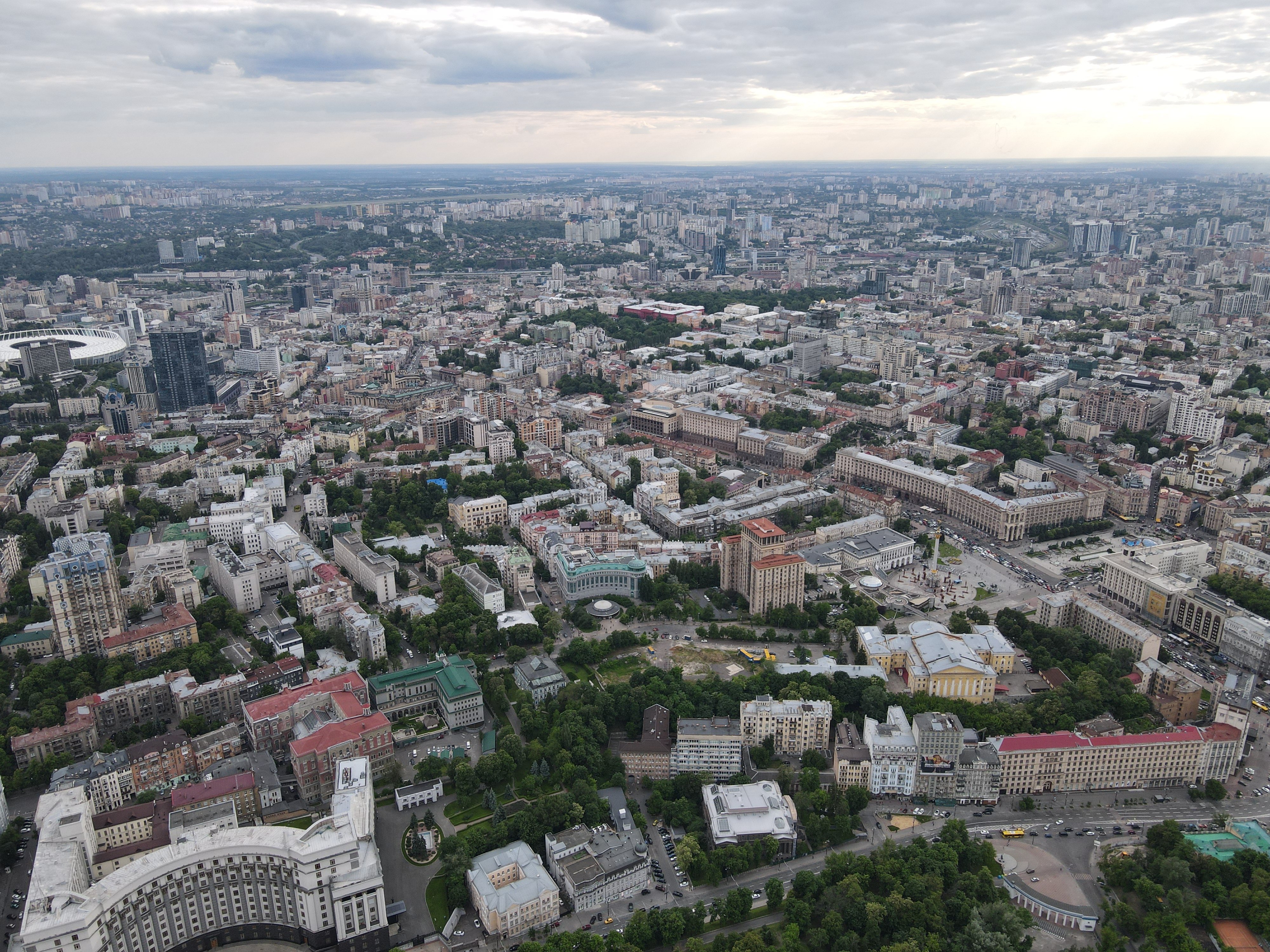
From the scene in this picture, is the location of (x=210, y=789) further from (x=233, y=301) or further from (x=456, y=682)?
(x=233, y=301)

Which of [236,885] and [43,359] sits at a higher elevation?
[43,359]

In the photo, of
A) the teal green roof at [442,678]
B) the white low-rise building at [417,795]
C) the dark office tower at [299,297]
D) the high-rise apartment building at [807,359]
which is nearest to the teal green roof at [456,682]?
the teal green roof at [442,678]

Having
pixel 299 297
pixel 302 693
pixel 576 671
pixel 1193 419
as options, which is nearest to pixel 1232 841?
pixel 576 671

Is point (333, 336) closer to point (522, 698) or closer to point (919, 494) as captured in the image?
point (919, 494)

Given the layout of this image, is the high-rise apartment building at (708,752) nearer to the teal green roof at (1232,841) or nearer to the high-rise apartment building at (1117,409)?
the teal green roof at (1232,841)

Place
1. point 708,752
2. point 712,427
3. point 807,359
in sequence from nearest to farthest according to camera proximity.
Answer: point 708,752
point 712,427
point 807,359

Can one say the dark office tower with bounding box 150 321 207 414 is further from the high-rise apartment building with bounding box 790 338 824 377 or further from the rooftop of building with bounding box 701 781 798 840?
the rooftop of building with bounding box 701 781 798 840

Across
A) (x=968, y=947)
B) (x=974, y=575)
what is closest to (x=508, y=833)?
(x=968, y=947)

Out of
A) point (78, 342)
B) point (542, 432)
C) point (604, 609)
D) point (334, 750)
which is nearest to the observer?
point (334, 750)
